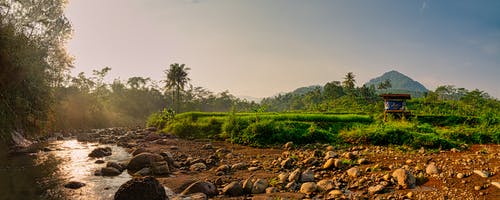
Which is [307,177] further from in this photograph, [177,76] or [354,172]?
[177,76]

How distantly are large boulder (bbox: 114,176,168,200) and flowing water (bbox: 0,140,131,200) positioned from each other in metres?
1.19

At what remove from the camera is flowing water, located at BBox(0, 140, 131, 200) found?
31.2ft

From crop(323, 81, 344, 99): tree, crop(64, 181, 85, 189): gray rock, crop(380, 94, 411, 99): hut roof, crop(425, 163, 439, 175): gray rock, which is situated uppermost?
crop(323, 81, 344, 99): tree

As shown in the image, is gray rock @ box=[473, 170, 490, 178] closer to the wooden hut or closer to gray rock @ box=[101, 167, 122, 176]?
gray rock @ box=[101, 167, 122, 176]

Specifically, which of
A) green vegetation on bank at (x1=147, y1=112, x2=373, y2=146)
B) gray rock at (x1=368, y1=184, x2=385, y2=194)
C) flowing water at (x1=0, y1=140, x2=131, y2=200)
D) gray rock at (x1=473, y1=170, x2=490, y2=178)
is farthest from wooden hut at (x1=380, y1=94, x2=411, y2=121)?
flowing water at (x1=0, y1=140, x2=131, y2=200)

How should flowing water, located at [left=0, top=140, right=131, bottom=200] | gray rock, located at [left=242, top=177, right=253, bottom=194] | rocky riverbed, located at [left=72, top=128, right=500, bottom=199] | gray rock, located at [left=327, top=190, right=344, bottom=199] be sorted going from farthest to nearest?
flowing water, located at [left=0, top=140, right=131, bottom=200] < gray rock, located at [left=242, top=177, right=253, bottom=194] < gray rock, located at [left=327, top=190, right=344, bottom=199] < rocky riverbed, located at [left=72, top=128, right=500, bottom=199]

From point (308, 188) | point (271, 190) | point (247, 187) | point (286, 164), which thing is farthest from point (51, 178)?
point (308, 188)

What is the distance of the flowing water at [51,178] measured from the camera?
9.50m

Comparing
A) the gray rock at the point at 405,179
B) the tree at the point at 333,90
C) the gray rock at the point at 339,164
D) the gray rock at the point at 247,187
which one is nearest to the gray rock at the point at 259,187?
the gray rock at the point at 247,187

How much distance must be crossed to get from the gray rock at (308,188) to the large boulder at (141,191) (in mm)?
3664

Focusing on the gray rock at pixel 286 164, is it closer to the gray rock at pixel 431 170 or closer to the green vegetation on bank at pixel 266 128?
the gray rock at pixel 431 170

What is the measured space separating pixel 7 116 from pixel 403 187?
61.2ft

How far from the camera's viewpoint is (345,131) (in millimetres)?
18812

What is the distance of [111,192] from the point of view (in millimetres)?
9695
